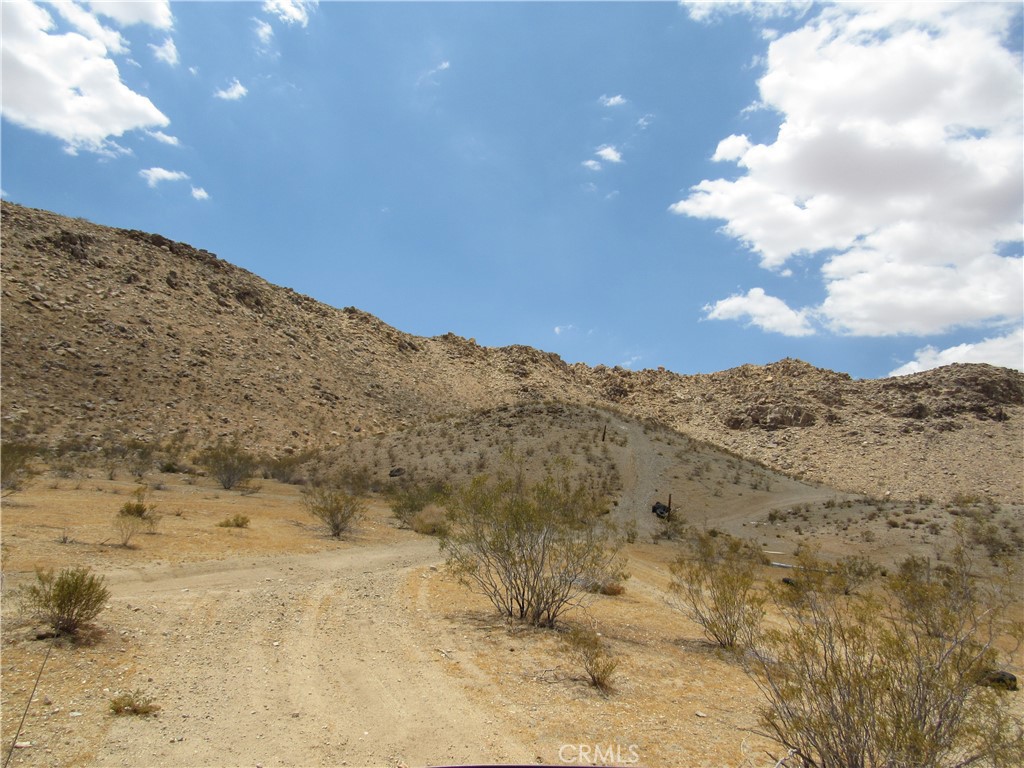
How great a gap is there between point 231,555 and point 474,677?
8.57 meters

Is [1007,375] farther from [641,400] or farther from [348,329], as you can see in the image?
[348,329]

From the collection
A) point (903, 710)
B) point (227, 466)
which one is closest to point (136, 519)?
point (227, 466)

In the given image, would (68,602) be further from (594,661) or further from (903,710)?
(903,710)

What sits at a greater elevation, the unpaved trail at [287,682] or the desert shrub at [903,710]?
the desert shrub at [903,710]

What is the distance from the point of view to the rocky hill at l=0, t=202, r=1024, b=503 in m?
35.9

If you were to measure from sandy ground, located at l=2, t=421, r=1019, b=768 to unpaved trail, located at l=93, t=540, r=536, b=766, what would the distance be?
0.08 feet

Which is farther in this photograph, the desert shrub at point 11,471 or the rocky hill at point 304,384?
the rocky hill at point 304,384

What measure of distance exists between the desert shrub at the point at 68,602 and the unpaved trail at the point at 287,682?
799 mm

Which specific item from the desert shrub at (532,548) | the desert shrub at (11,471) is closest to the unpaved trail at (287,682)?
the desert shrub at (532,548)

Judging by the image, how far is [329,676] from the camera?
7176mm

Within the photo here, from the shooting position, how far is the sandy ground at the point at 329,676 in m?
5.45

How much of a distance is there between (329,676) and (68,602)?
3.28 meters

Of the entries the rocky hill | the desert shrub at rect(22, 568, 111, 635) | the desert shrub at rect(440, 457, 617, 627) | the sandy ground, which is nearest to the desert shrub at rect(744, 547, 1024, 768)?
the sandy ground

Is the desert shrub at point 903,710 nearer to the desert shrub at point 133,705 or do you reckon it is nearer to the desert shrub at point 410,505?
the desert shrub at point 133,705
